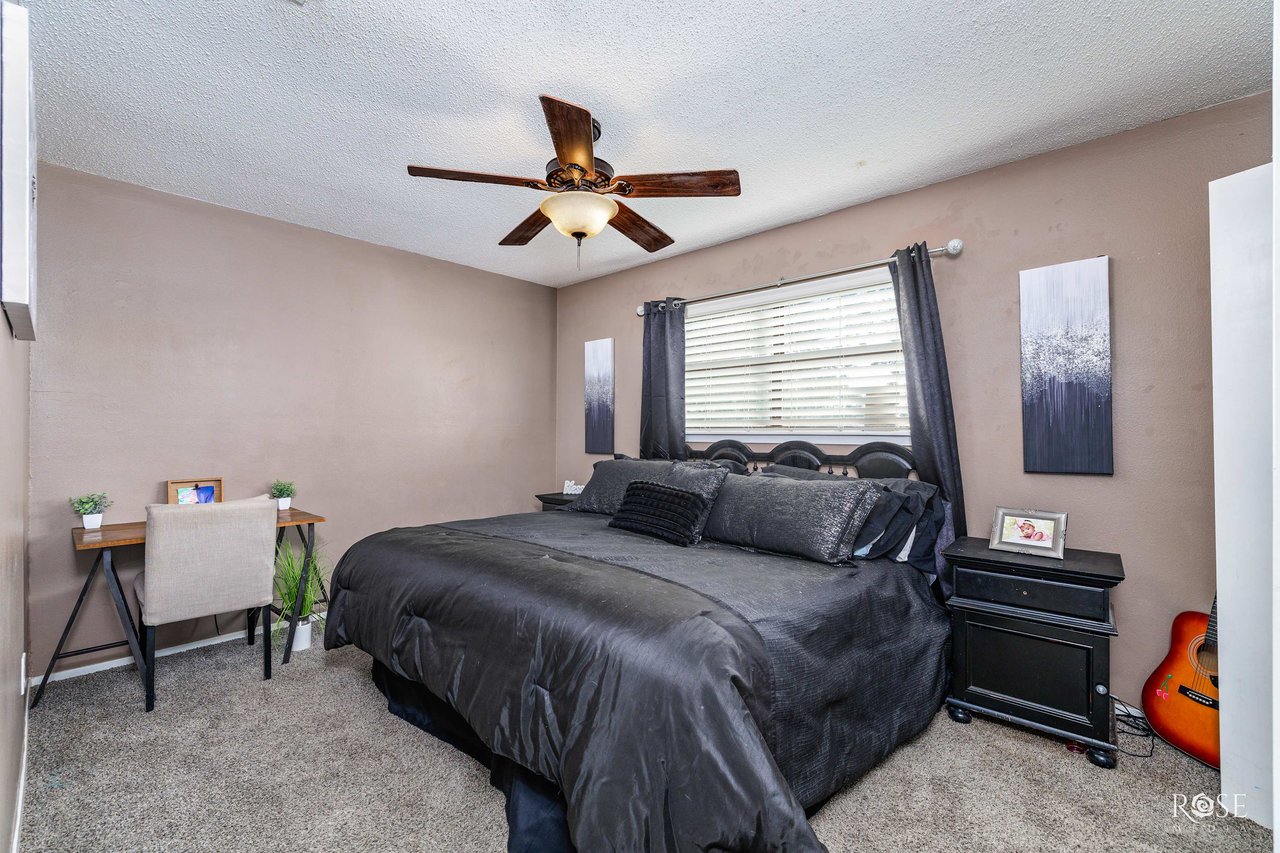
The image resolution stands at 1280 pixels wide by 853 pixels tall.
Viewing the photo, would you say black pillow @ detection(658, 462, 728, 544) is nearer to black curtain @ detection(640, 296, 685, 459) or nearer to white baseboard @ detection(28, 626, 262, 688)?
black curtain @ detection(640, 296, 685, 459)

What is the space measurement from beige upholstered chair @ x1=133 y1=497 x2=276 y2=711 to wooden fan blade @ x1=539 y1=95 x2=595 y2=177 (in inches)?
84.6

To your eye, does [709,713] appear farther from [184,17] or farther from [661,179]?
[184,17]

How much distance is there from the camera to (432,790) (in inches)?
78.5

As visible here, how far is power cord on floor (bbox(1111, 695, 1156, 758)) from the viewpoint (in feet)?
7.25

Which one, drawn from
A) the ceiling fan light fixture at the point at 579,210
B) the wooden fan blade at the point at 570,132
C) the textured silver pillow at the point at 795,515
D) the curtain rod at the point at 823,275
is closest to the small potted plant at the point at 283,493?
the ceiling fan light fixture at the point at 579,210

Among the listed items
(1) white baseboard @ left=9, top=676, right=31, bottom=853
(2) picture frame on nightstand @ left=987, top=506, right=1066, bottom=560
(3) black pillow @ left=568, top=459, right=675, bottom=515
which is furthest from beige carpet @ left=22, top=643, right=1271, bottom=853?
(3) black pillow @ left=568, top=459, right=675, bottom=515

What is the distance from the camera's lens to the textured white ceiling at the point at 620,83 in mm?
1856

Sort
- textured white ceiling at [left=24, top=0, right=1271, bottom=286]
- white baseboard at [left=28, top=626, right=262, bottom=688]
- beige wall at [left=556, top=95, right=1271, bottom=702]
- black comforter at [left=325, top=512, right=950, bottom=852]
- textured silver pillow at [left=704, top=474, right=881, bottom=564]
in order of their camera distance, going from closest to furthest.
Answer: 1. black comforter at [left=325, top=512, right=950, bottom=852]
2. textured white ceiling at [left=24, top=0, right=1271, bottom=286]
3. beige wall at [left=556, top=95, right=1271, bottom=702]
4. textured silver pillow at [left=704, top=474, right=881, bottom=564]
5. white baseboard at [left=28, top=626, right=262, bottom=688]

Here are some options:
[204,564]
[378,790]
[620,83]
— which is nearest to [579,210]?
[620,83]

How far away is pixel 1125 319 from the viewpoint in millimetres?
2502

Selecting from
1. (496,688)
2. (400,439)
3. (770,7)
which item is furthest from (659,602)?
(400,439)

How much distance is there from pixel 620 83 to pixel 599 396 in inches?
111

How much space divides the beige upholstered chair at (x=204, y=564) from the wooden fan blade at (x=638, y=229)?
2119 mm

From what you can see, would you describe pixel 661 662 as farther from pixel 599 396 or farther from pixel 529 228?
pixel 599 396
